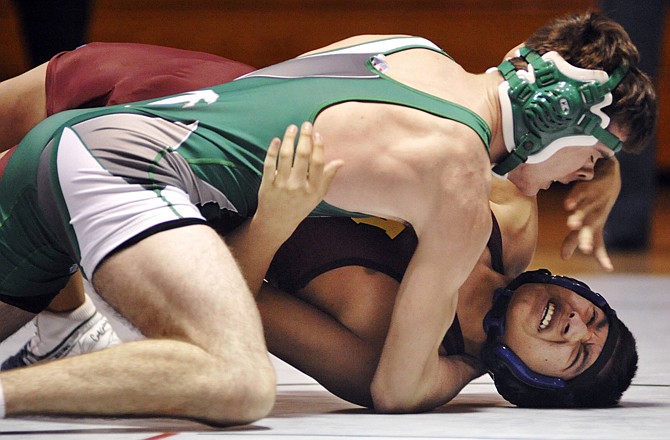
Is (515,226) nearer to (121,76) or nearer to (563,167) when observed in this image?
(563,167)

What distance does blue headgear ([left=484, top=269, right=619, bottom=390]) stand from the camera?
279cm

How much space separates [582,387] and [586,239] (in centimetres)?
44

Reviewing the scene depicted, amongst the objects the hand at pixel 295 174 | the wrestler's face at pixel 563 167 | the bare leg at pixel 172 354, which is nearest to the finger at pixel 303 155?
the hand at pixel 295 174

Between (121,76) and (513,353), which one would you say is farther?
(121,76)

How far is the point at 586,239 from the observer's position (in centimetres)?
308

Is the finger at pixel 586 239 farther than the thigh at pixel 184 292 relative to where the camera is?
Yes

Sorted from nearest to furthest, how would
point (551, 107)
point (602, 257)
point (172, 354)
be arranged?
1. point (172, 354)
2. point (551, 107)
3. point (602, 257)

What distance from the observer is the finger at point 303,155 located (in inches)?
97.6

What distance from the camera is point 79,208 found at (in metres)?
2.42

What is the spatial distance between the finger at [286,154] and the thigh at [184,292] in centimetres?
22

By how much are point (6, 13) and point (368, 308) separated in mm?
7079

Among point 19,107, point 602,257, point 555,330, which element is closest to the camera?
point 555,330

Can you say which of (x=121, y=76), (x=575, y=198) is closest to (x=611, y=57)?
(x=575, y=198)

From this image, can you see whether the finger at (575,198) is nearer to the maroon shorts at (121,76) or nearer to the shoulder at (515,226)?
the shoulder at (515,226)
